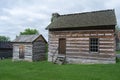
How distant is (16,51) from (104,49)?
1491 cm

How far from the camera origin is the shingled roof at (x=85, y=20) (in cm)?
2103

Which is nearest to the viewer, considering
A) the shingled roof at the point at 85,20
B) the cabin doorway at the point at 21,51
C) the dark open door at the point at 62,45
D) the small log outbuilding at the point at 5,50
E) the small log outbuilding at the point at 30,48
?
the shingled roof at the point at 85,20

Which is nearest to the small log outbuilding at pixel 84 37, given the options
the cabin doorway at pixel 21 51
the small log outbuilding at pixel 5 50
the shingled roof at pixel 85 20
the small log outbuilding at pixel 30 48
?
the shingled roof at pixel 85 20

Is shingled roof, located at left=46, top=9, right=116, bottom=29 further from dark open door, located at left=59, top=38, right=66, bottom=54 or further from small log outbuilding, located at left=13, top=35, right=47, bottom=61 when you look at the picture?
small log outbuilding, located at left=13, top=35, right=47, bottom=61

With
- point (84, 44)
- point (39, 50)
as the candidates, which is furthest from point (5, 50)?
point (84, 44)

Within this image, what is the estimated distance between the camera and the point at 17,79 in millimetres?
13547

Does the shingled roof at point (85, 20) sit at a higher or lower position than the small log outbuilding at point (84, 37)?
higher

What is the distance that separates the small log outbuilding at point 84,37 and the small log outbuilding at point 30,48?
162 inches

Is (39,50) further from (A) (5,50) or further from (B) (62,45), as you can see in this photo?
(A) (5,50)

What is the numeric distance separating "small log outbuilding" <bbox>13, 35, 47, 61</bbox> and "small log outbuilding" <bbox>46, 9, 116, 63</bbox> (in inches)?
162

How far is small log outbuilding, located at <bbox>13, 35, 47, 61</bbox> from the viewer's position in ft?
90.8

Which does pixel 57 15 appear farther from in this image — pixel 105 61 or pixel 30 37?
pixel 105 61

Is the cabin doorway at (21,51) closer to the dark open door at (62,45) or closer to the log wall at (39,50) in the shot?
the log wall at (39,50)

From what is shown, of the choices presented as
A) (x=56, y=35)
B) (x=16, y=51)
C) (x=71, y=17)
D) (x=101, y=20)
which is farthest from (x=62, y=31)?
(x=16, y=51)
